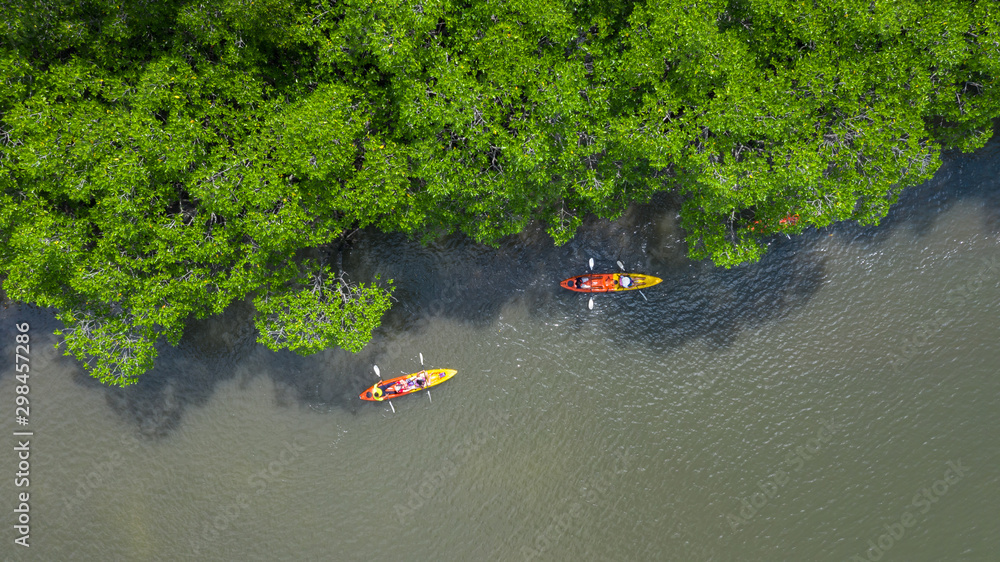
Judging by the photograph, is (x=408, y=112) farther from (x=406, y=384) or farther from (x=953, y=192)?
(x=953, y=192)

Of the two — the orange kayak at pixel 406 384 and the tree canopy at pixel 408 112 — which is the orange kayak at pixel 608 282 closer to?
the tree canopy at pixel 408 112

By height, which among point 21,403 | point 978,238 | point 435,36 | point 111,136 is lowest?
point 21,403

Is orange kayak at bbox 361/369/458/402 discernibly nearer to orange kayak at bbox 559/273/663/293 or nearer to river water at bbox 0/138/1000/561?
river water at bbox 0/138/1000/561

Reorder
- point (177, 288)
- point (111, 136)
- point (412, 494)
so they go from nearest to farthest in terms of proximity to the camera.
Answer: point (111, 136) < point (177, 288) < point (412, 494)

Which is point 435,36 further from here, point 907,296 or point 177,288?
point 907,296

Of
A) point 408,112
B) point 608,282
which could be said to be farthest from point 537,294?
point 408,112

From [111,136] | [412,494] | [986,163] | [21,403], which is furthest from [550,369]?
[21,403]

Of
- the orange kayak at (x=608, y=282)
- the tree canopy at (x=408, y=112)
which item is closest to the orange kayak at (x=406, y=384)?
the orange kayak at (x=608, y=282)
